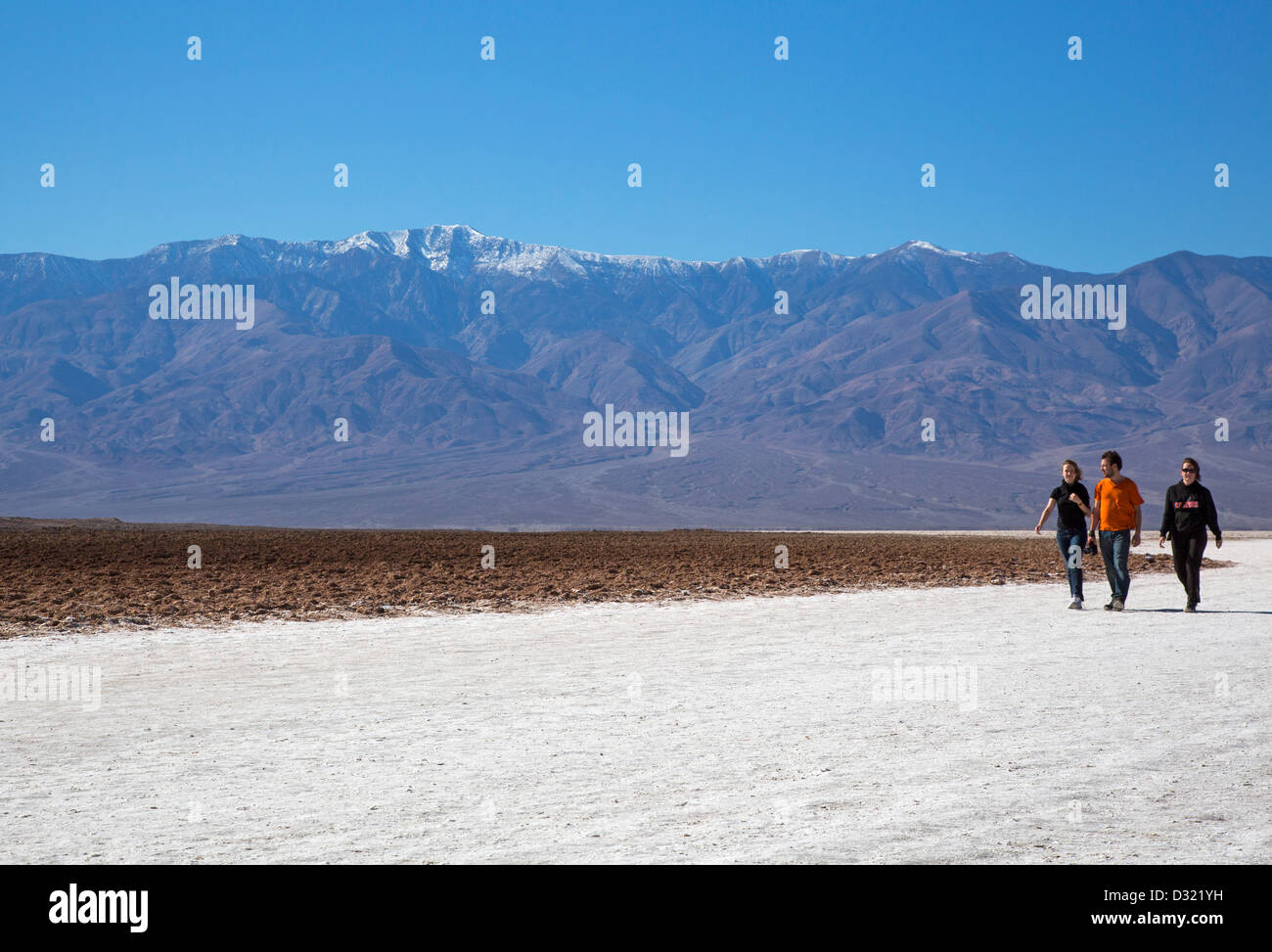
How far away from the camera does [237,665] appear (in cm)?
1197

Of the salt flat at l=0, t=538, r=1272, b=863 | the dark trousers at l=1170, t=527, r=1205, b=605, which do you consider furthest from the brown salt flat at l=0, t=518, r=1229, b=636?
the dark trousers at l=1170, t=527, r=1205, b=605

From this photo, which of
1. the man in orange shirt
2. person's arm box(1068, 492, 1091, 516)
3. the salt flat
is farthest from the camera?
person's arm box(1068, 492, 1091, 516)

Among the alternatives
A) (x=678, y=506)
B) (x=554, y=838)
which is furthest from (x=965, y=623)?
(x=678, y=506)

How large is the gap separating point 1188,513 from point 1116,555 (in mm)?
977

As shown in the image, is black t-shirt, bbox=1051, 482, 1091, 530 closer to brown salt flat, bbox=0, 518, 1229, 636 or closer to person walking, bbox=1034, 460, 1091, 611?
person walking, bbox=1034, 460, 1091, 611

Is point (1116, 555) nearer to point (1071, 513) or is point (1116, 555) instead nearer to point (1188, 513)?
point (1071, 513)

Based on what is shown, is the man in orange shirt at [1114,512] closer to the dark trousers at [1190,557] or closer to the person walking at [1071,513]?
the person walking at [1071,513]

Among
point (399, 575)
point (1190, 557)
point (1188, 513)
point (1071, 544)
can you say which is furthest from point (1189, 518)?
point (399, 575)

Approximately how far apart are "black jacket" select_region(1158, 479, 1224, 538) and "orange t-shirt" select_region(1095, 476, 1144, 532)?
42 centimetres

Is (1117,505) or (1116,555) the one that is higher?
(1117,505)

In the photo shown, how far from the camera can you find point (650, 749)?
25.1 ft

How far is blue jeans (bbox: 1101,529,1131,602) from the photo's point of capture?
47.4 feet

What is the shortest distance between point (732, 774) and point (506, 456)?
192 meters
